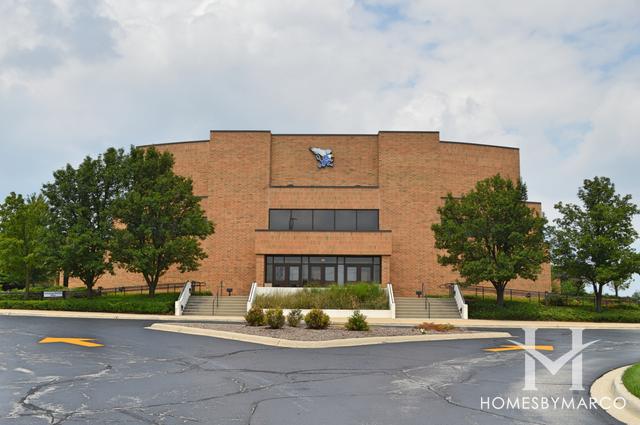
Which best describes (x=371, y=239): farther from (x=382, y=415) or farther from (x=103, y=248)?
(x=382, y=415)

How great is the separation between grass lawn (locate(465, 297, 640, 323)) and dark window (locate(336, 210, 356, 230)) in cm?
1279

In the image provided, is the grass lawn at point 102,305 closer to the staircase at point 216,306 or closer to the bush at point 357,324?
the staircase at point 216,306

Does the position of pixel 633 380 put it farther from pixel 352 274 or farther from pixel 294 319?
pixel 352 274

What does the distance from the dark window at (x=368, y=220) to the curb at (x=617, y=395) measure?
3358 centimetres

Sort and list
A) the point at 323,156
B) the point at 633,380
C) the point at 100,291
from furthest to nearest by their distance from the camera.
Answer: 1. the point at 323,156
2. the point at 100,291
3. the point at 633,380

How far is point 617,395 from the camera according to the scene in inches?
428

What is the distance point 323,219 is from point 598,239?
64.9ft

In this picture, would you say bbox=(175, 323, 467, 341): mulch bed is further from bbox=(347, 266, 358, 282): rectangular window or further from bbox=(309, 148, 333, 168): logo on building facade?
bbox=(309, 148, 333, 168): logo on building facade

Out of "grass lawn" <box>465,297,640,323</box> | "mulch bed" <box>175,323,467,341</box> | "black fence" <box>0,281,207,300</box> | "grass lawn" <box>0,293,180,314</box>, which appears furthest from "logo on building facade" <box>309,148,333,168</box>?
"mulch bed" <box>175,323,467,341</box>

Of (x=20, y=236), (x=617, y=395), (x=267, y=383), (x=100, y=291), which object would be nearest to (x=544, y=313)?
(x=617, y=395)

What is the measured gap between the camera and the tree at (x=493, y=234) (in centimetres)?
3509

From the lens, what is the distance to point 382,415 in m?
9.39

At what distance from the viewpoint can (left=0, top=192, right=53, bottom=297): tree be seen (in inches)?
1619

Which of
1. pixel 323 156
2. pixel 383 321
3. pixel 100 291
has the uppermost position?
pixel 323 156
